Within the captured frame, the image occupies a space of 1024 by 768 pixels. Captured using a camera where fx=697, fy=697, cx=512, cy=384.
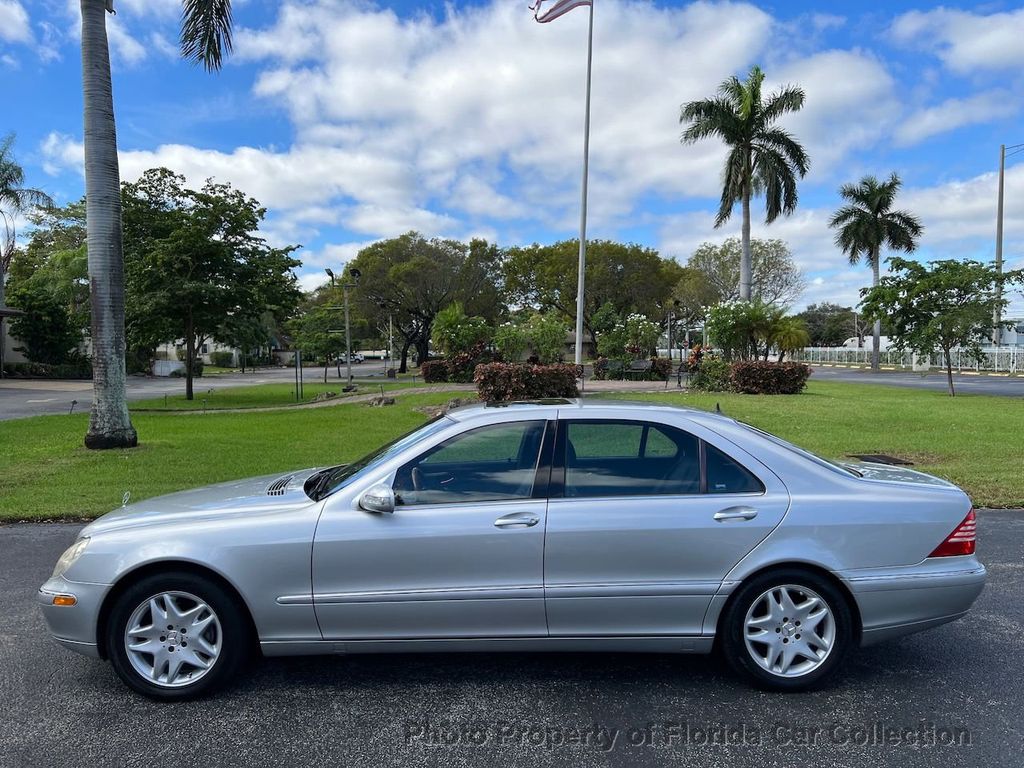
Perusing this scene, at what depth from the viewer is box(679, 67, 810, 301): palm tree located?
31141 millimetres

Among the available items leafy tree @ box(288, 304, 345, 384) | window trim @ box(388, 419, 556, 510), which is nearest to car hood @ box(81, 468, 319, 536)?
window trim @ box(388, 419, 556, 510)

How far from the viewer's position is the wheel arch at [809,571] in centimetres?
343

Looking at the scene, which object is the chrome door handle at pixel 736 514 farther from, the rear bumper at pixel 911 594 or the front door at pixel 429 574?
the front door at pixel 429 574

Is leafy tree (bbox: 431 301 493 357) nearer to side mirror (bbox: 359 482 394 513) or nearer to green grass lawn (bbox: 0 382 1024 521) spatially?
green grass lawn (bbox: 0 382 1024 521)

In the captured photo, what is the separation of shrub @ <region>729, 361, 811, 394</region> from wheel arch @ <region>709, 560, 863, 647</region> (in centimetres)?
2014

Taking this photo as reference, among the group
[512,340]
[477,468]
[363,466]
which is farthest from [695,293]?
[363,466]

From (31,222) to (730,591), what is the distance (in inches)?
2410

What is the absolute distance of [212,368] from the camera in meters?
65.2

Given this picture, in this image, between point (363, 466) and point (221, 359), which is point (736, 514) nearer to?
point (363, 466)

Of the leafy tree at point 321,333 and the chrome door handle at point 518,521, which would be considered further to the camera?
the leafy tree at point 321,333

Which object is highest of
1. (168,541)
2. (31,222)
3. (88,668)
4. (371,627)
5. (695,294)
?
(31,222)

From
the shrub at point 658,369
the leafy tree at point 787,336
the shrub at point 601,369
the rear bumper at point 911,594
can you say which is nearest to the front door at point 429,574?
the rear bumper at point 911,594

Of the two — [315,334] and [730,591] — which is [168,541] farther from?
[315,334]

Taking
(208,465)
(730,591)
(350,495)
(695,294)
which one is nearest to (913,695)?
(730,591)
